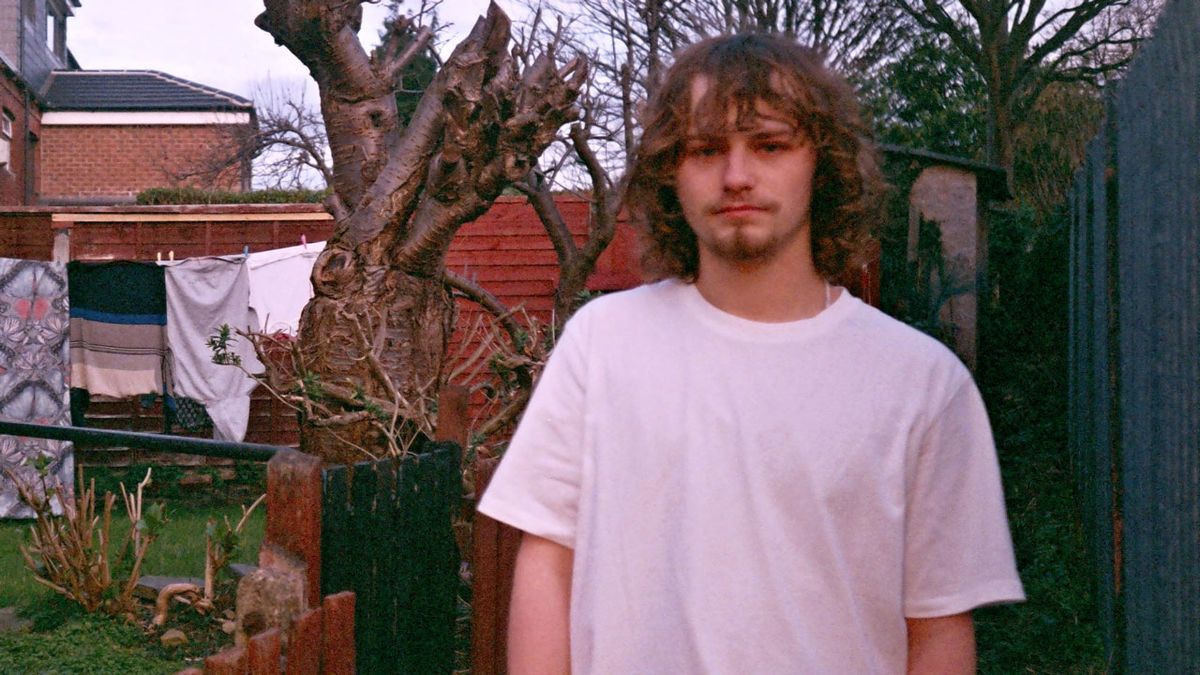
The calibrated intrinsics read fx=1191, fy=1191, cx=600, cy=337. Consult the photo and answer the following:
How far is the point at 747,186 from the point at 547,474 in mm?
478

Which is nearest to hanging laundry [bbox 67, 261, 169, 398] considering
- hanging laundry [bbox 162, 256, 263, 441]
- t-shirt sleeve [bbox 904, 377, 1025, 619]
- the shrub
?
hanging laundry [bbox 162, 256, 263, 441]

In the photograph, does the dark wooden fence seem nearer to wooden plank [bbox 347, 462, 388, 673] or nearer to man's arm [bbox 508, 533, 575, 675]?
man's arm [bbox 508, 533, 575, 675]

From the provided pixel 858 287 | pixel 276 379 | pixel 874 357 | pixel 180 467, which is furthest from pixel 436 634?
pixel 180 467

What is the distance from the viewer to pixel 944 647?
1568 mm

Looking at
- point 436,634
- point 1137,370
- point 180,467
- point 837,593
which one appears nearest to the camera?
point 837,593

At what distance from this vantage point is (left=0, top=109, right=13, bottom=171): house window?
22.0 meters

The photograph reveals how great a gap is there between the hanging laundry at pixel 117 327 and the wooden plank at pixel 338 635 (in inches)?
318

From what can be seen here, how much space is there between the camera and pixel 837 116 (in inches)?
69.8

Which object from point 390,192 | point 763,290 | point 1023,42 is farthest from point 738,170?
point 1023,42

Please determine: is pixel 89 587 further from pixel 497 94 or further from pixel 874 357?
pixel 874 357

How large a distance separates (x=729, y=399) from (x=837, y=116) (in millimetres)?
486

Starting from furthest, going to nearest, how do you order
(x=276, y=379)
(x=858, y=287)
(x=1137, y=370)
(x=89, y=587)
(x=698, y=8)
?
(x=698, y=8) → (x=858, y=287) → (x=89, y=587) → (x=276, y=379) → (x=1137, y=370)

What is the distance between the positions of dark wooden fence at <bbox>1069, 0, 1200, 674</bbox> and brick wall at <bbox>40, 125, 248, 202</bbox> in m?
23.9

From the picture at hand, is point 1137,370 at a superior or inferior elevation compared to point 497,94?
inferior
